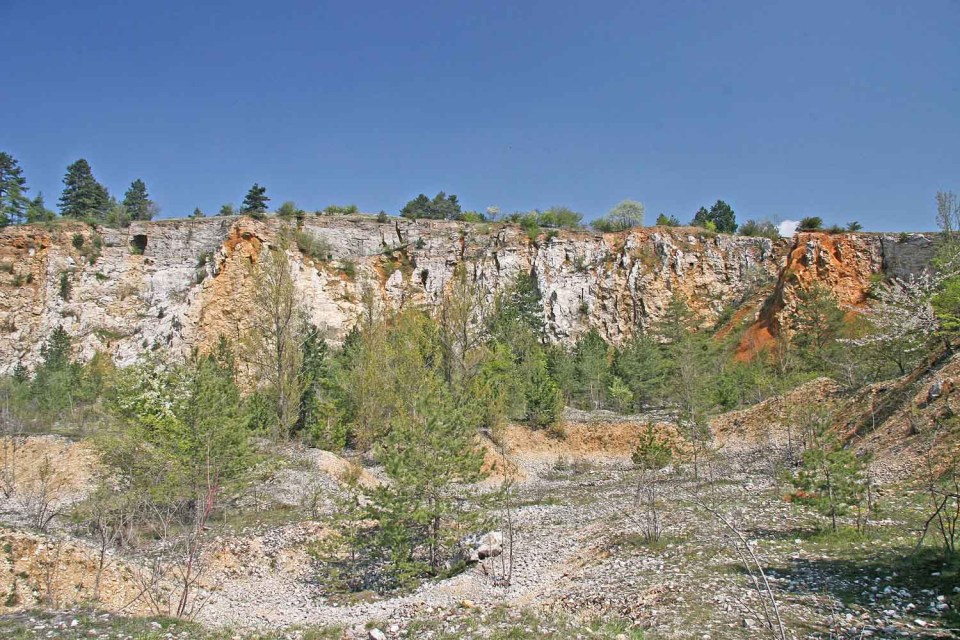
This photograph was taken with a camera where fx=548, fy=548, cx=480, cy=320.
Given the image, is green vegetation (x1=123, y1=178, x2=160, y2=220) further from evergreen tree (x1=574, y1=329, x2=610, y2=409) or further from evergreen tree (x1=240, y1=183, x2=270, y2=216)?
evergreen tree (x1=574, y1=329, x2=610, y2=409)

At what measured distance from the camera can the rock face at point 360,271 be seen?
180ft

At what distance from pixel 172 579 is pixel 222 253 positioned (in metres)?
49.8

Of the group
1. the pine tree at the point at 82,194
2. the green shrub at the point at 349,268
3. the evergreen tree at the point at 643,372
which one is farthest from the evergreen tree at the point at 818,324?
the pine tree at the point at 82,194

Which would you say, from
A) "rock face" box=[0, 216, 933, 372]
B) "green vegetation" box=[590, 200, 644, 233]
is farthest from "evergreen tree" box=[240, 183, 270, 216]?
"green vegetation" box=[590, 200, 644, 233]

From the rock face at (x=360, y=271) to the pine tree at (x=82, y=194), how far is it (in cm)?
1260

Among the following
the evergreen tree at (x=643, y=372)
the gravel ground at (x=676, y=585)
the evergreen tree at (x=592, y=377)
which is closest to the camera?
the gravel ground at (x=676, y=585)

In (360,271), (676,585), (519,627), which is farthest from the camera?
(360,271)

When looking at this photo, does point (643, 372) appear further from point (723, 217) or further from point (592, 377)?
point (723, 217)

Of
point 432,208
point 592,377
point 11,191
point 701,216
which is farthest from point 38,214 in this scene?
point 701,216

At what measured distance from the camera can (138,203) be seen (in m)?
74.4

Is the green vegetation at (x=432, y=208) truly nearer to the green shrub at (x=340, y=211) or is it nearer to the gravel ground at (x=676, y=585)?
the green shrub at (x=340, y=211)

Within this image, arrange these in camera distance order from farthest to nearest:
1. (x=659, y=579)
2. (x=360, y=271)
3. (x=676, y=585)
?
(x=360, y=271) < (x=659, y=579) < (x=676, y=585)

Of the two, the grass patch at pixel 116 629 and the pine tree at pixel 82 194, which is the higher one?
the pine tree at pixel 82 194

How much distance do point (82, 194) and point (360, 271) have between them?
126 feet
